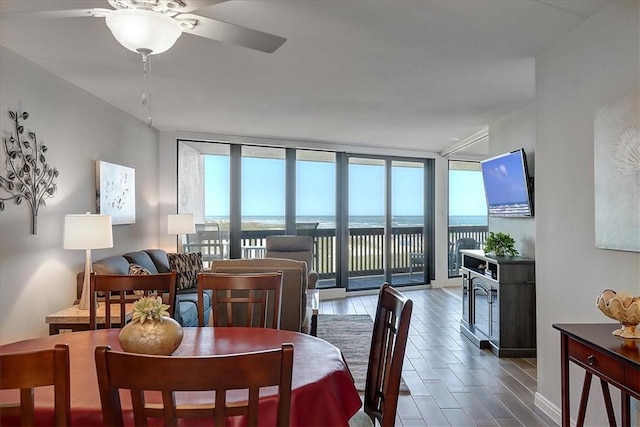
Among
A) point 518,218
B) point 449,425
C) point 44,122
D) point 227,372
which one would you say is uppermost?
point 44,122

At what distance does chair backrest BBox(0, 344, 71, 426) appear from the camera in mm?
1009

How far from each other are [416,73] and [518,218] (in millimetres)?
2049

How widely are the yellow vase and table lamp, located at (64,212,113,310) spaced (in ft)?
5.97

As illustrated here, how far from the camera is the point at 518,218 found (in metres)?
4.49

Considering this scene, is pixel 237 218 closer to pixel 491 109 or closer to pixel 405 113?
pixel 405 113

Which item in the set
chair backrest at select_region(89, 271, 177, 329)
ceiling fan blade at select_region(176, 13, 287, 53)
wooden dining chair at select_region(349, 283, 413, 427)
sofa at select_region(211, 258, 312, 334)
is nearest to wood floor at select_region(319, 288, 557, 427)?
sofa at select_region(211, 258, 312, 334)

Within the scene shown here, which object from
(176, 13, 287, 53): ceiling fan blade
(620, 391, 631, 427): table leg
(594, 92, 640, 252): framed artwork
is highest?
(176, 13, 287, 53): ceiling fan blade

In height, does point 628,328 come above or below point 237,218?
below

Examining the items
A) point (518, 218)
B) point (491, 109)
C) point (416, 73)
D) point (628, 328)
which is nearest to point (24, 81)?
point (416, 73)

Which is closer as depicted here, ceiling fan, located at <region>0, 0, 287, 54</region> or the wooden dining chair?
the wooden dining chair

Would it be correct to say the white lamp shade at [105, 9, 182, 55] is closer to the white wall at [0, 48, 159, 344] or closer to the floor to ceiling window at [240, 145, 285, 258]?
the white wall at [0, 48, 159, 344]

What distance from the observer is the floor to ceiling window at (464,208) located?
805 cm

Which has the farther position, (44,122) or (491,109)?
(491,109)

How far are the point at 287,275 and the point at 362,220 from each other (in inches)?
171
